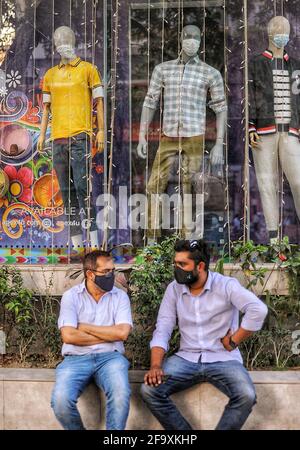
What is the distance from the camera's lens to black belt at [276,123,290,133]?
22.1 ft

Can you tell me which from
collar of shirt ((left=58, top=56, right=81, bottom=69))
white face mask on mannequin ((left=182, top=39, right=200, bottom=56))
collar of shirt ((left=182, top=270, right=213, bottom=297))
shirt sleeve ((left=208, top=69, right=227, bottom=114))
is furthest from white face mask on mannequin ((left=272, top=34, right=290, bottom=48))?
collar of shirt ((left=182, top=270, right=213, bottom=297))

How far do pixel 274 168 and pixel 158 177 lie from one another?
1.00 metres

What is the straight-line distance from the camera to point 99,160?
682 cm

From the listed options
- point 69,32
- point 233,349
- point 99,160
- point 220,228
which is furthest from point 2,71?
point 233,349

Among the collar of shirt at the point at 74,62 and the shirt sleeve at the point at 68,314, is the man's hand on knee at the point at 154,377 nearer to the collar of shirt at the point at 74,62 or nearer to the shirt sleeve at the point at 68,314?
the shirt sleeve at the point at 68,314

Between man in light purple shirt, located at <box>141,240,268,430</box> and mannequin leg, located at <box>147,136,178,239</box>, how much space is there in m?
1.78

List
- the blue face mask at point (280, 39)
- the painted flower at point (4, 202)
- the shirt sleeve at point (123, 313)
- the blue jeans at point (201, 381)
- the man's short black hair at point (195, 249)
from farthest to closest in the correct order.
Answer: the painted flower at point (4, 202), the blue face mask at point (280, 39), the shirt sleeve at point (123, 313), the man's short black hair at point (195, 249), the blue jeans at point (201, 381)

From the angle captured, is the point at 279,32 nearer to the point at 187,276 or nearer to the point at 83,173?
the point at 83,173

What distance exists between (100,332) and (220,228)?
213 centimetres

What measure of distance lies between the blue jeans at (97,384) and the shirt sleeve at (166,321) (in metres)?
0.26

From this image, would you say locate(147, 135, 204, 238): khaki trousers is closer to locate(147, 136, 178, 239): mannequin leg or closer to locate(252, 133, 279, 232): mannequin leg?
locate(147, 136, 178, 239): mannequin leg

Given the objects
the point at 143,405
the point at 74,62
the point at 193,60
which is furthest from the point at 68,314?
the point at 193,60

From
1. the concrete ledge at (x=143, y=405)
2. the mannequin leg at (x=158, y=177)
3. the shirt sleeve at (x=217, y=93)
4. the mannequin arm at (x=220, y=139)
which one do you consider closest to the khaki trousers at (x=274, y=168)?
the mannequin arm at (x=220, y=139)

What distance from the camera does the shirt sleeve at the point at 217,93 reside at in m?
6.69
